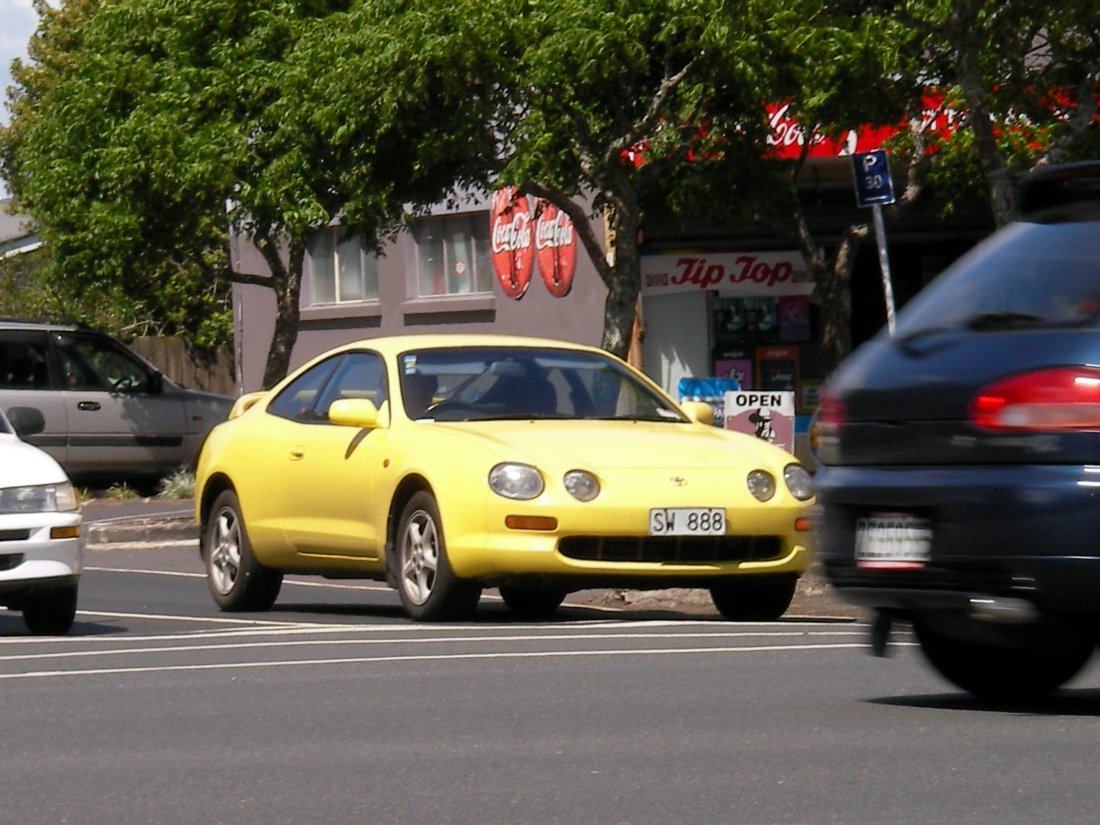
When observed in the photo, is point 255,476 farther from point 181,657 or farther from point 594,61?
point 594,61

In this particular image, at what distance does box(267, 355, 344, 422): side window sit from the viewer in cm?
1408

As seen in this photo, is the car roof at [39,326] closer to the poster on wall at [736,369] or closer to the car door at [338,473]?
the poster on wall at [736,369]

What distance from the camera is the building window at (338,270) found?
1446 inches

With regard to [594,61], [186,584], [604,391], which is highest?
[594,61]

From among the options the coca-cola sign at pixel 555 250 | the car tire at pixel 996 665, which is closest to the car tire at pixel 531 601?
the car tire at pixel 996 665

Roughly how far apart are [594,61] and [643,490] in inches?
341

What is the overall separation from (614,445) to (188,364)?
33.5m

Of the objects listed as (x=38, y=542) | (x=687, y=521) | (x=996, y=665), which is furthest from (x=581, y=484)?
(x=996, y=665)

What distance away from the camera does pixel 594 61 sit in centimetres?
2017

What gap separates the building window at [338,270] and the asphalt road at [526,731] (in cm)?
2461

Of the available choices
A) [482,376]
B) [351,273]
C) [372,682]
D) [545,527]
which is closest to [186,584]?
[482,376]

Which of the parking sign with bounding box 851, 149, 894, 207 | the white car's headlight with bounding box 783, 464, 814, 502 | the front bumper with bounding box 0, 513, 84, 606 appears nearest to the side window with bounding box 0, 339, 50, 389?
the parking sign with bounding box 851, 149, 894, 207

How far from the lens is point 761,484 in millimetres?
12336

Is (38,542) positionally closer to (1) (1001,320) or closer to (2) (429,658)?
(2) (429,658)
